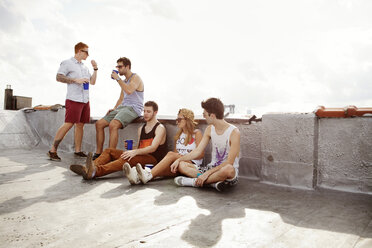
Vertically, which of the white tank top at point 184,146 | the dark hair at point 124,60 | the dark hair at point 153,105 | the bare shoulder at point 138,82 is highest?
the dark hair at point 124,60

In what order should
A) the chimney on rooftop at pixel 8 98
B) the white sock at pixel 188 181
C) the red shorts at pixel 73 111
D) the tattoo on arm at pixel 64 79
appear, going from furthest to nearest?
the chimney on rooftop at pixel 8 98 < the red shorts at pixel 73 111 < the tattoo on arm at pixel 64 79 < the white sock at pixel 188 181

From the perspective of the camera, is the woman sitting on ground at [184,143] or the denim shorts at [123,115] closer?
the woman sitting on ground at [184,143]

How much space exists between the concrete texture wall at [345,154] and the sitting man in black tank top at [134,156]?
2386mm

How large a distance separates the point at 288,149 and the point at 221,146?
95 cm

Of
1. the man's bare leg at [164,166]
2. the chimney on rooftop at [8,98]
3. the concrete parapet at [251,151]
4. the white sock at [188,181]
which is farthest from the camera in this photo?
the chimney on rooftop at [8,98]

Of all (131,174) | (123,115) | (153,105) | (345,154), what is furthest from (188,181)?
(123,115)

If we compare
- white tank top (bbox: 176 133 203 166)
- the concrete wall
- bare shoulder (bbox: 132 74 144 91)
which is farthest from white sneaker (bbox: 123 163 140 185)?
bare shoulder (bbox: 132 74 144 91)

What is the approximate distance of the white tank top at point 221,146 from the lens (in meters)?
3.64

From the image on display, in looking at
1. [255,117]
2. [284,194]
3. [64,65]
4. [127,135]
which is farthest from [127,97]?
[284,194]

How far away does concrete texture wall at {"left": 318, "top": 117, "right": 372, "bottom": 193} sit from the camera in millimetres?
3375

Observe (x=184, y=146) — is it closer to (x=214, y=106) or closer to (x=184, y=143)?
(x=184, y=143)

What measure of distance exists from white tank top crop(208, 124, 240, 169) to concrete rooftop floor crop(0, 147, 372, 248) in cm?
44

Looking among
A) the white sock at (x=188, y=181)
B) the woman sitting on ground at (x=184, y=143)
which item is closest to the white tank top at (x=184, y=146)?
the woman sitting on ground at (x=184, y=143)

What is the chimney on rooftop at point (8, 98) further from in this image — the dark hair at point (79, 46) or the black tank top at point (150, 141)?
the black tank top at point (150, 141)
